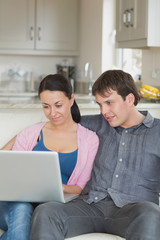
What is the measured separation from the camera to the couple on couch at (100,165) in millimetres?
1792

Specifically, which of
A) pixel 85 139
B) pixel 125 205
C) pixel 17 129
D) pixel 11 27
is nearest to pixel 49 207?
pixel 125 205

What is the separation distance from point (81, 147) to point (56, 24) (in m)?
3.51

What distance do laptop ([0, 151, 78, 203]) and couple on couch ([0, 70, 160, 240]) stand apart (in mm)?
57

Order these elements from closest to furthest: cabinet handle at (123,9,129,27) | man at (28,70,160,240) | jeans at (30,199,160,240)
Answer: jeans at (30,199,160,240), man at (28,70,160,240), cabinet handle at (123,9,129,27)

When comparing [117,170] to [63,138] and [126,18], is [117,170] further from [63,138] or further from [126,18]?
[126,18]

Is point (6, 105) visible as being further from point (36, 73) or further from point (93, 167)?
point (36, 73)

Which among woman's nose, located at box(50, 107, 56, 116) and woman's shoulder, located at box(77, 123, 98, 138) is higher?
woman's nose, located at box(50, 107, 56, 116)

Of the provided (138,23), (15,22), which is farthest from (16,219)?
(15,22)

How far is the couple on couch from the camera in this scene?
1.79 meters

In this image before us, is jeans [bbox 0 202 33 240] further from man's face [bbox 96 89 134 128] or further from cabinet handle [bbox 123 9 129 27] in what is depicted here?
cabinet handle [bbox 123 9 129 27]

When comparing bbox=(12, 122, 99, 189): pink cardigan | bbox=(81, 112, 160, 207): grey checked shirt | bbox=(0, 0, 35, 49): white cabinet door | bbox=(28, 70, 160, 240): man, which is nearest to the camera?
bbox=(28, 70, 160, 240): man

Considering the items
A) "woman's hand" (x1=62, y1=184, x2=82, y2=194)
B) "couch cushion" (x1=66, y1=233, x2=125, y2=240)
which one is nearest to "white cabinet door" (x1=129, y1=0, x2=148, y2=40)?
"woman's hand" (x1=62, y1=184, x2=82, y2=194)

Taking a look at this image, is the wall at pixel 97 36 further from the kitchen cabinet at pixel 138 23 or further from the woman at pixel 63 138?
the woman at pixel 63 138

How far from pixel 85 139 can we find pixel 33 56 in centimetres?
373
